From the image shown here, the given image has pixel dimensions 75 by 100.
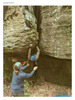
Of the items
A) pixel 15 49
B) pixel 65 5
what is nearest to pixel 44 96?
pixel 15 49

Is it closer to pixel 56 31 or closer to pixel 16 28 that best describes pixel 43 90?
pixel 56 31

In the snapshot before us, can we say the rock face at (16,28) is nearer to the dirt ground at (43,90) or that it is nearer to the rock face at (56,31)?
the rock face at (56,31)

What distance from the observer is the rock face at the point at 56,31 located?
2.40m

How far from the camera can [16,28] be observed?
91.5 inches

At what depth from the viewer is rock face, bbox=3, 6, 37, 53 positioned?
2.31 m

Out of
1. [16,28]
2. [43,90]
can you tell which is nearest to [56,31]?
[16,28]

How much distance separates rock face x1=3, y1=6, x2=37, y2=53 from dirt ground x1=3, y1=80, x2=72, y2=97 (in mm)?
1256

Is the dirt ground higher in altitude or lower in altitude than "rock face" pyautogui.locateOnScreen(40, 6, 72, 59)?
lower

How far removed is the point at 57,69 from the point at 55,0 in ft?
7.31

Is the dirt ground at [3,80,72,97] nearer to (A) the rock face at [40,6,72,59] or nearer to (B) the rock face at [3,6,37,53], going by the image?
(A) the rock face at [40,6,72,59]

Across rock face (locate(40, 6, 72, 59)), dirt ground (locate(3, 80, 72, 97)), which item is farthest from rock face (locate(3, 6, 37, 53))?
dirt ground (locate(3, 80, 72, 97))

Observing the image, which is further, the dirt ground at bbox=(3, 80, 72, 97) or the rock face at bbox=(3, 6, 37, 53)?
the dirt ground at bbox=(3, 80, 72, 97)

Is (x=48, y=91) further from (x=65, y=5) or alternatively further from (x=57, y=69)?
(x=65, y=5)

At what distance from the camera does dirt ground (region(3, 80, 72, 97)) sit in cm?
241
